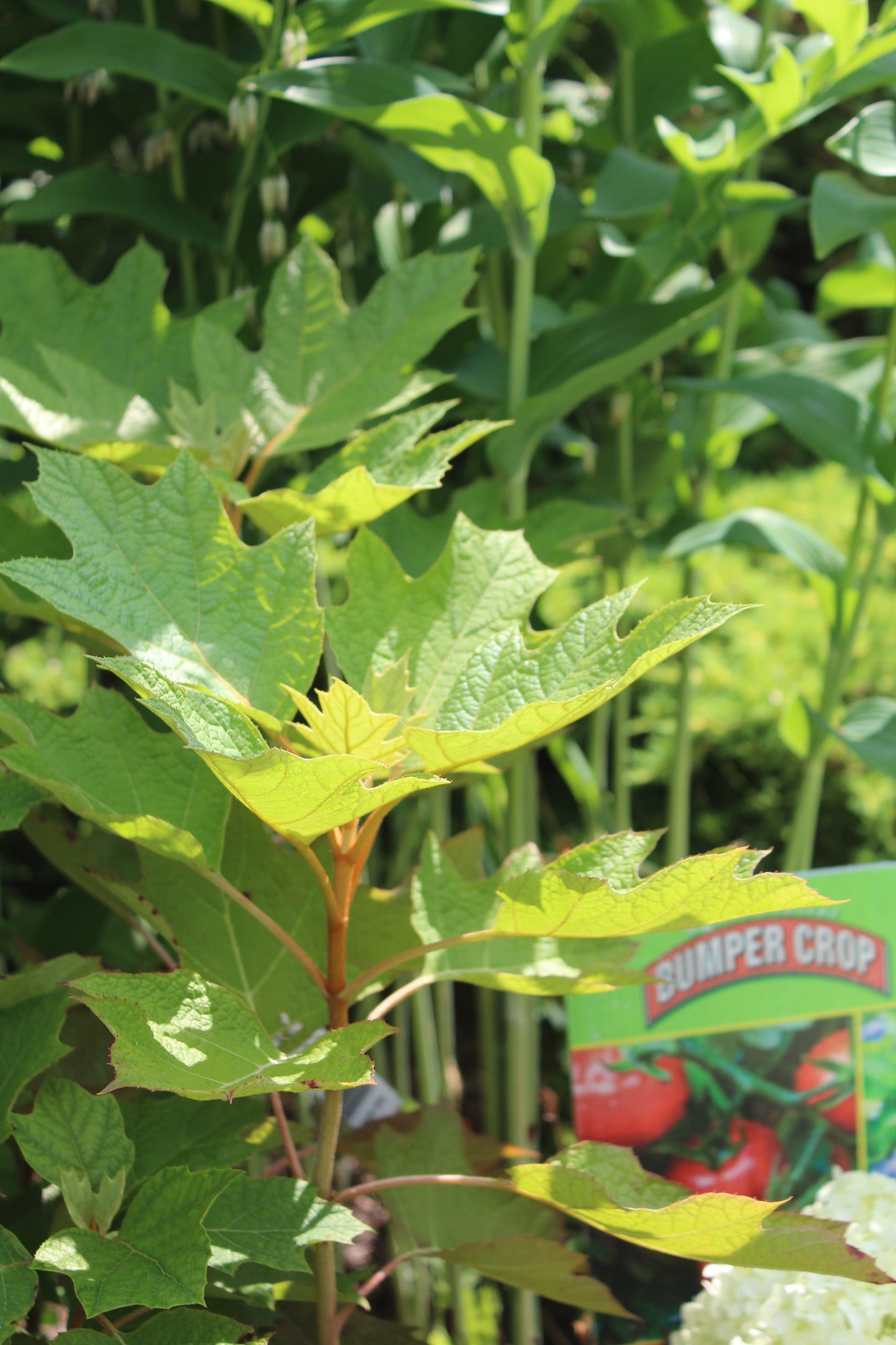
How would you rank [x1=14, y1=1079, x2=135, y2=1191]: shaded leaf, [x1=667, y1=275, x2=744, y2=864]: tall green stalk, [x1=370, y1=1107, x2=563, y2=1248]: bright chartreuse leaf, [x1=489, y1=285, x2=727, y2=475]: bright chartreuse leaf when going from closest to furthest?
[x1=14, y1=1079, x2=135, y2=1191]: shaded leaf, [x1=370, y1=1107, x2=563, y2=1248]: bright chartreuse leaf, [x1=489, y1=285, x2=727, y2=475]: bright chartreuse leaf, [x1=667, y1=275, x2=744, y2=864]: tall green stalk

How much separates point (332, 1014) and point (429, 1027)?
0.44 m

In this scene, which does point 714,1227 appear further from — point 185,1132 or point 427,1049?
point 427,1049

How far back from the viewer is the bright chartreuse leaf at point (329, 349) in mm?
653

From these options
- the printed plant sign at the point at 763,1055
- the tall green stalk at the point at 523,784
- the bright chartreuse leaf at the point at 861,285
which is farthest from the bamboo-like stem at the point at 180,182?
the printed plant sign at the point at 763,1055

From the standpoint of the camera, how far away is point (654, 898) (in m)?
0.44

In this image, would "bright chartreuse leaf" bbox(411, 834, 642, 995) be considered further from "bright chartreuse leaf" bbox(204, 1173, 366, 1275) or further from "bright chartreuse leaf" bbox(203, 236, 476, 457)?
"bright chartreuse leaf" bbox(203, 236, 476, 457)

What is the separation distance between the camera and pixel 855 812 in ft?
4.80

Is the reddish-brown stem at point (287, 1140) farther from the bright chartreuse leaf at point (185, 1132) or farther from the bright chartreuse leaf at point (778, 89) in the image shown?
the bright chartreuse leaf at point (778, 89)

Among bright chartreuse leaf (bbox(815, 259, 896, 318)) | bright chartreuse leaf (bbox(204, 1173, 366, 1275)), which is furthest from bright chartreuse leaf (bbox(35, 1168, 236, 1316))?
bright chartreuse leaf (bbox(815, 259, 896, 318))

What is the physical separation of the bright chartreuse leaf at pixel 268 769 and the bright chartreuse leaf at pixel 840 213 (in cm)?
48

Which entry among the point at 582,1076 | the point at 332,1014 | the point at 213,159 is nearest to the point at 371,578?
the point at 332,1014

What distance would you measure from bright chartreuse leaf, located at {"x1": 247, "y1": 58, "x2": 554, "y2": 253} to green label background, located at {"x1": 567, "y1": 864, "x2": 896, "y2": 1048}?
51cm

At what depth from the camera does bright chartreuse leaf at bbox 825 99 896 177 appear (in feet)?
2.29

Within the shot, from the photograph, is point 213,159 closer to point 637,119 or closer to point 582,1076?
point 637,119
